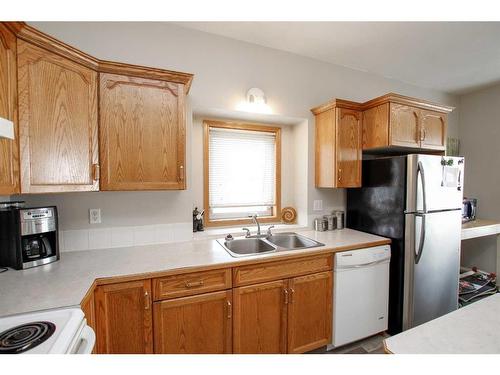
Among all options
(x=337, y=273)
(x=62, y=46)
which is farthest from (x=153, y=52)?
(x=337, y=273)

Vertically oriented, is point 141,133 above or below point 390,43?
below

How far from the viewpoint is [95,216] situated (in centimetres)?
166

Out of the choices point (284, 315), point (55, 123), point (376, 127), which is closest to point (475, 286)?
point (376, 127)

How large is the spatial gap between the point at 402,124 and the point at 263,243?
1683 mm

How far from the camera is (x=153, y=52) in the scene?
5.81 feet

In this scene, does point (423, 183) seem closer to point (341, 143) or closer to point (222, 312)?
point (341, 143)

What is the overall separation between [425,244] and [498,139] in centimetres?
238

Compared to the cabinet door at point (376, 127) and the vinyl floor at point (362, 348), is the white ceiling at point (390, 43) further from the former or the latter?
the vinyl floor at point (362, 348)

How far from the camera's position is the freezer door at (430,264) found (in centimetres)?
183

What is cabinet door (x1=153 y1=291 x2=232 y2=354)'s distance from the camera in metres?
1.30
